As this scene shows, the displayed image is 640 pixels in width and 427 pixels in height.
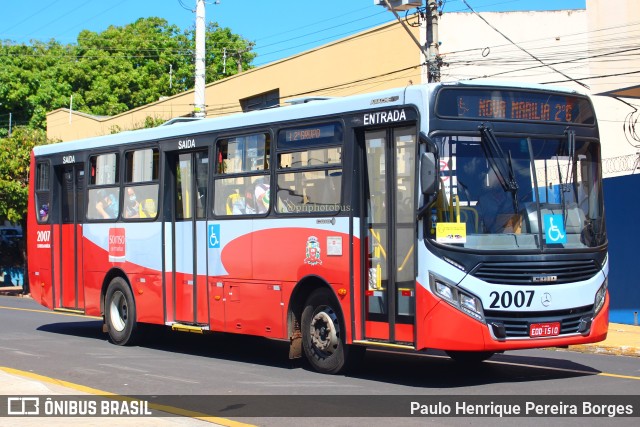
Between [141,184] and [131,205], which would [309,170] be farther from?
[131,205]

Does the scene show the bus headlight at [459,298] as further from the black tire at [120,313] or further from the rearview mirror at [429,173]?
the black tire at [120,313]

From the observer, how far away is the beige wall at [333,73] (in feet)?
99.0

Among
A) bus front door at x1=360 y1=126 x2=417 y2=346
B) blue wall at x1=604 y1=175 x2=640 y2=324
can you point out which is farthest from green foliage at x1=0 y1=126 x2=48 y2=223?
bus front door at x1=360 y1=126 x2=417 y2=346

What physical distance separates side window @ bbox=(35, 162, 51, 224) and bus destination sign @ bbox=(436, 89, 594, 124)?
33.1 ft

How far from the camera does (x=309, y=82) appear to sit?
34.5 m

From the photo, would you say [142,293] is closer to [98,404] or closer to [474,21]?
[98,404]

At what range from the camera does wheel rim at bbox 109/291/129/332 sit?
1650cm

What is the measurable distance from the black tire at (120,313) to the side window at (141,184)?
1261 millimetres

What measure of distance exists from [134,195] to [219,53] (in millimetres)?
55615

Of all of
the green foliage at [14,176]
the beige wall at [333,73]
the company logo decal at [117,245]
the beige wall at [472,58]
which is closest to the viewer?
the company logo decal at [117,245]

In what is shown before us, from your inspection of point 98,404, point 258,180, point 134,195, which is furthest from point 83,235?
point 98,404

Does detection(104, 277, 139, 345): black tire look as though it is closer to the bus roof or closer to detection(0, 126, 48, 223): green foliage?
the bus roof

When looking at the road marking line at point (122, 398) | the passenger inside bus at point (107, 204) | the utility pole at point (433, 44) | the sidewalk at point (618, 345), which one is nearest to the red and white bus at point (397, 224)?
the passenger inside bus at point (107, 204)

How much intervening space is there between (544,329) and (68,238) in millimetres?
10124
